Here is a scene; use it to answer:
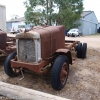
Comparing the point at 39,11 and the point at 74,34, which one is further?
the point at 74,34

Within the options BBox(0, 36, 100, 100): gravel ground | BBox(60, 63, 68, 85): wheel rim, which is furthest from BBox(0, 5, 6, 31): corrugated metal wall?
BBox(60, 63, 68, 85): wheel rim

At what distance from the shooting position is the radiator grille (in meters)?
4.10

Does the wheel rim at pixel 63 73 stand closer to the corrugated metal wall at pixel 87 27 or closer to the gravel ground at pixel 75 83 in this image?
the gravel ground at pixel 75 83

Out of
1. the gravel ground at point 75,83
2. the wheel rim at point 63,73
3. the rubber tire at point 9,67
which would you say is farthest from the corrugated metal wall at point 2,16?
the wheel rim at point 63,73

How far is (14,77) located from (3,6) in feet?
20.0

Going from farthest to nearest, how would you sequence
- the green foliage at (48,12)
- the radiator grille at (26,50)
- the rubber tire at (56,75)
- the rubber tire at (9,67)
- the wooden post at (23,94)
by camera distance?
the green foliage at (48,12) < the rubber tire at (9,67) < the radiator grille at (26,50) < the rubber tire at (56,75) < the wooden post at (23,94)

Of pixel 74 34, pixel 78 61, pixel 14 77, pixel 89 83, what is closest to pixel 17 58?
pixel 14 77

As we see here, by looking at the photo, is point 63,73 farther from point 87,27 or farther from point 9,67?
point 87,27

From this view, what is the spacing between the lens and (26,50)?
13.8 feet

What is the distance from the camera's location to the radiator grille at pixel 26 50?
4.10m

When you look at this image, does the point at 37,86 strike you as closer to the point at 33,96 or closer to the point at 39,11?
the point at 33,96

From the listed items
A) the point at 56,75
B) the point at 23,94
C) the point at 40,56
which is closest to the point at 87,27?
the point at 40,56

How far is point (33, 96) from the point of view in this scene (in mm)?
2932

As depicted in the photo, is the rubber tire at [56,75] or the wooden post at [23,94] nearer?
the wooden post at [23,94]
